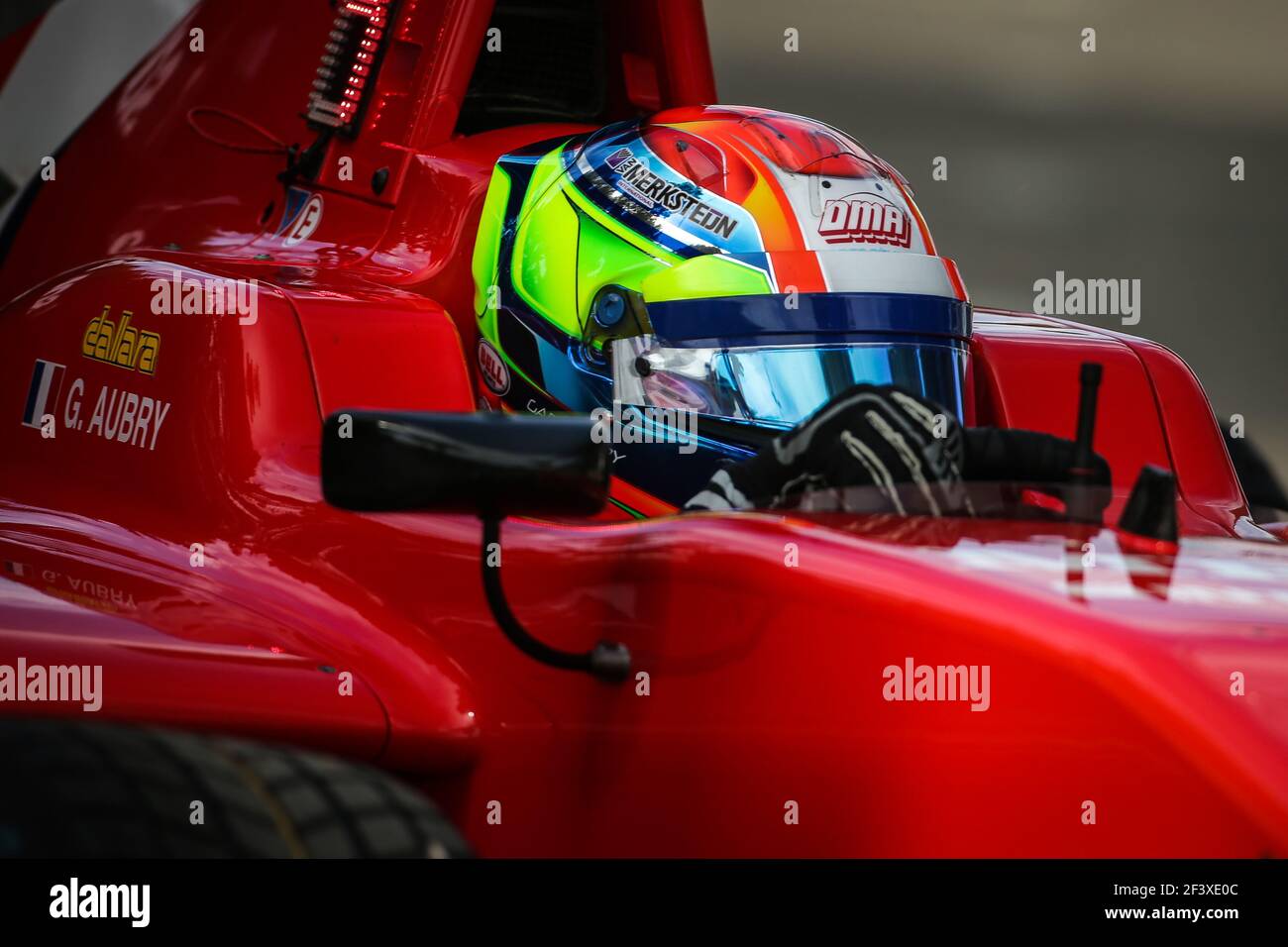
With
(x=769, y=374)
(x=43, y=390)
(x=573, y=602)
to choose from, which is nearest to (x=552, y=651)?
(x=573, y=602)

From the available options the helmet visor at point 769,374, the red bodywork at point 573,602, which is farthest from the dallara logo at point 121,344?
the helmet visor at point 769,374

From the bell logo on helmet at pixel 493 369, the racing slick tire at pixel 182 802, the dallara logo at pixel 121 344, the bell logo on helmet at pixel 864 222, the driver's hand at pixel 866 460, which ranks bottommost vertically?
the racing slick tire at pixel 182 802

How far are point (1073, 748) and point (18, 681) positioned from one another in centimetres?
93

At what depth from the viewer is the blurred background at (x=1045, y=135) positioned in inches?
279

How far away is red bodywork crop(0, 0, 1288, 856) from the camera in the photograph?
4.11 feet

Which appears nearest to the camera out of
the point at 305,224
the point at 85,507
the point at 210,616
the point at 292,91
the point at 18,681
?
the point at 18,681

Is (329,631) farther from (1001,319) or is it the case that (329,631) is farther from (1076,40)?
(1076,40)

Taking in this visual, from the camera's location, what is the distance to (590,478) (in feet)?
4.49

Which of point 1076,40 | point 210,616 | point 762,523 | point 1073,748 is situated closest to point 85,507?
point 210,616

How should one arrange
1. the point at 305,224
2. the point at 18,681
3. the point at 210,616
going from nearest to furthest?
the point at 18,681 → the point at 210,616 → the point at 305,224

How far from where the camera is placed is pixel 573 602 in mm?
1688

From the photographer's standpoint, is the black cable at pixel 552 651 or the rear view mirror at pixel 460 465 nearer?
the rear view mirror at pixel 460 465

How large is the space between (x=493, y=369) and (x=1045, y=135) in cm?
537

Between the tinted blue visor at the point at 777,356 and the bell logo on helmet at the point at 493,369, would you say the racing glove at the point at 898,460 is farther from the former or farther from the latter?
the bell logo on helmet at the point at 493,369
